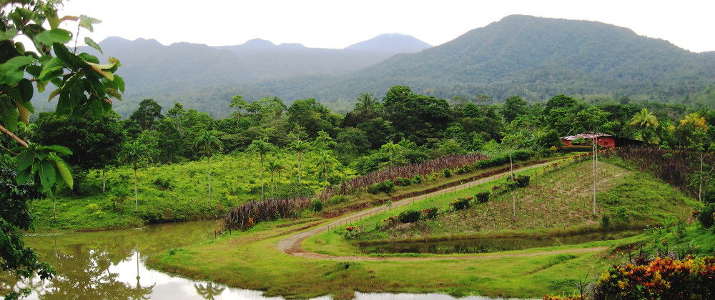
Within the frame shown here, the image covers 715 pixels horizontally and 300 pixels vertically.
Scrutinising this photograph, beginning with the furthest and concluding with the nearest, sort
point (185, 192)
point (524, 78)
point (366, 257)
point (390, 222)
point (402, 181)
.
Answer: point (524, 78)
point (185, 192)
point (402, 181)
point (390, 222)
point (366, 257)

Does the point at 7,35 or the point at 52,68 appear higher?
the point at 7,35

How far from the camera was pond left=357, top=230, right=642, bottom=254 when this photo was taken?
1983 centimetres

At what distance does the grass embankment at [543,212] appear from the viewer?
22031 millimetres

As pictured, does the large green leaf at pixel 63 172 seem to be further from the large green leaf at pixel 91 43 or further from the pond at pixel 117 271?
the pond at pixel 117 271

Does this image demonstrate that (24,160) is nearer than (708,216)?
Yes

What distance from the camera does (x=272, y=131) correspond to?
49.2 m

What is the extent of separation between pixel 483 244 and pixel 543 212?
5127mm

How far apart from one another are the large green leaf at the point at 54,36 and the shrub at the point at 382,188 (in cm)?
2945

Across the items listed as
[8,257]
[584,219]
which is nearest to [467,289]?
[8,257]

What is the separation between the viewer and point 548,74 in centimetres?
15562

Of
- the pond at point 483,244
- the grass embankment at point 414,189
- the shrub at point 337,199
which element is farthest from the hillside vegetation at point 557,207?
the shrub at point 337,199

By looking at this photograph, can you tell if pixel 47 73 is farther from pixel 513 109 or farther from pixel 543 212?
pixel 513 109

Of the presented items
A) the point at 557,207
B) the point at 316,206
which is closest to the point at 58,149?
the point at 557,207

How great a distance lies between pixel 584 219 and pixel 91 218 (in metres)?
26.7
